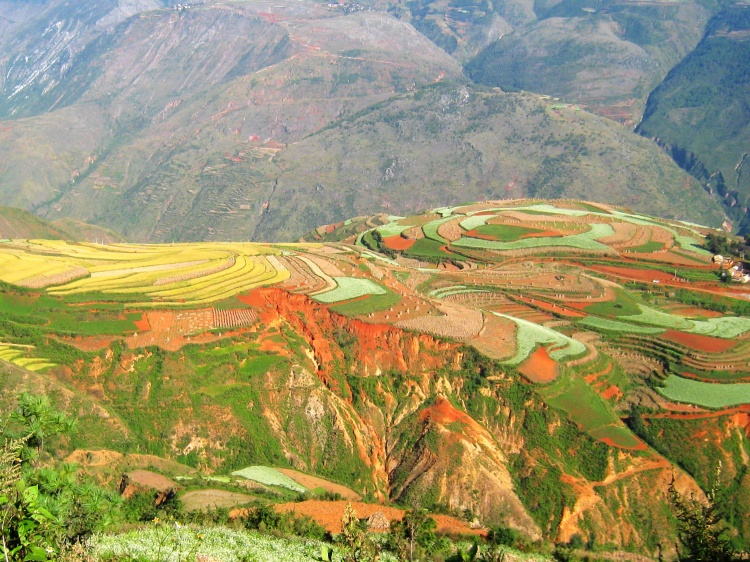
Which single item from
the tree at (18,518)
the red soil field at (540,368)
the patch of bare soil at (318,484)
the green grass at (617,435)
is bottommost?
the green grass at (617,435)

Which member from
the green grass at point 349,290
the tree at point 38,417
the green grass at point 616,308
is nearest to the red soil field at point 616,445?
the green grass at point 349,290

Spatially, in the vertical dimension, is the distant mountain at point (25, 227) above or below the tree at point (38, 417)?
below

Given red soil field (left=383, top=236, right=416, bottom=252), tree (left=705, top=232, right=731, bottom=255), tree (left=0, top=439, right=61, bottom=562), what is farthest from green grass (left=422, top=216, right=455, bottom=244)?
tree (left=0, top=439, right=61, bottom=562)

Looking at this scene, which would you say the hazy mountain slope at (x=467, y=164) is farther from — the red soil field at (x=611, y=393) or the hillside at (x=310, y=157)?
the red soil field at (x=611, y=393)

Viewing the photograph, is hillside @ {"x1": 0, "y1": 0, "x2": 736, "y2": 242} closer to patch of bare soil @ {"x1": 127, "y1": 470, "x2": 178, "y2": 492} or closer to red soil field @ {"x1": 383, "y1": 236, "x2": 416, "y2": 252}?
red soil field @ {"x1": 383, "y1": 236, "x2": 416, "y2": 252}

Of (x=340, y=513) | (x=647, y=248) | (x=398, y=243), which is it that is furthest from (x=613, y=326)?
(x=398, y=243)

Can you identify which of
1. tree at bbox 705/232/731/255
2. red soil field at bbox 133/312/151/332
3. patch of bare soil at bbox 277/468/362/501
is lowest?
tree at bbox 705/232/731/255

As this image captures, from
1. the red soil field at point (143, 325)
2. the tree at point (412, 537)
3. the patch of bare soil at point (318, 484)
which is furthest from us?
the red soil field at point (143, 325)
